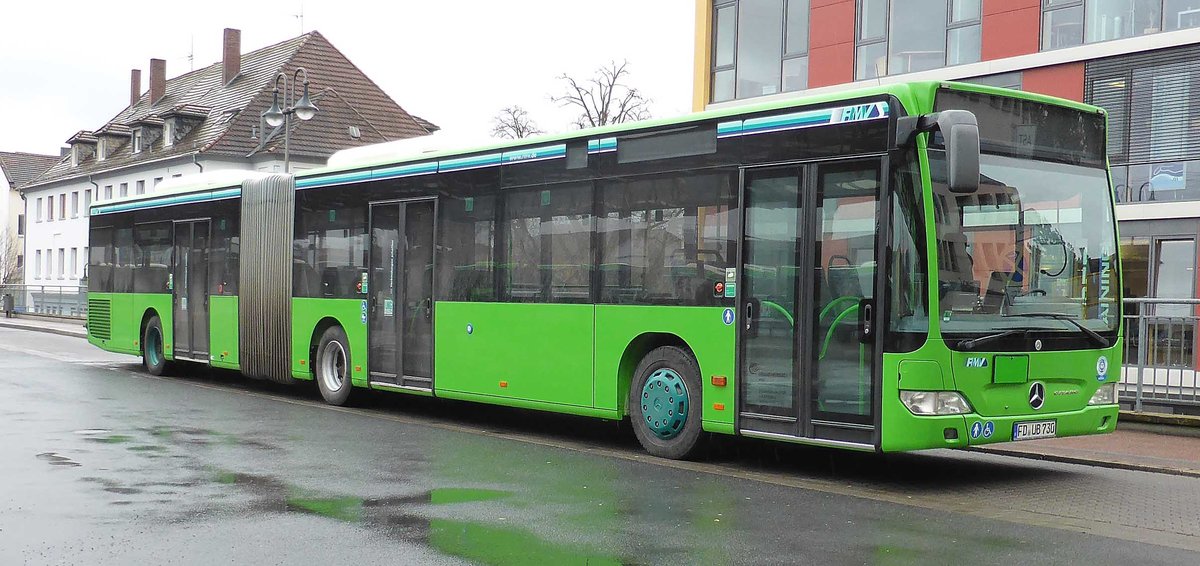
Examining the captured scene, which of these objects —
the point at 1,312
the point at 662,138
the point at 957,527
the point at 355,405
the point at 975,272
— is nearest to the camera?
the point at 957,527

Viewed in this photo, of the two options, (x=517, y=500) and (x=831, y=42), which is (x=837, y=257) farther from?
(x=831, y=42)

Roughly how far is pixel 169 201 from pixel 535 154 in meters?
9.82

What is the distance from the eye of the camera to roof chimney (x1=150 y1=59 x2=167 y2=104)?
244 ft

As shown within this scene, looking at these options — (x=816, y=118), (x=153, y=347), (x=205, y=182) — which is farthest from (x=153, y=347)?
(x=816, y=118)

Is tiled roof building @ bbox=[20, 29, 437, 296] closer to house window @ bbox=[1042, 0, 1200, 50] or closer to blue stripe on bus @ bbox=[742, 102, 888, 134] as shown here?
house window @ bbox=[1042, 0, 1200, 50]

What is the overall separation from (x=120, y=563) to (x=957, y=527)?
4892mm

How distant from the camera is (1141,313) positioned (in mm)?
14305

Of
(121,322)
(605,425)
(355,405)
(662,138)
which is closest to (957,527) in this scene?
(662,138)

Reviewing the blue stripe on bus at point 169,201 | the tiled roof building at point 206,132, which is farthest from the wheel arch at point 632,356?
the tiled roof building at point 206,132

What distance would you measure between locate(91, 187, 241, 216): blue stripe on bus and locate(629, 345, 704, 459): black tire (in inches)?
368

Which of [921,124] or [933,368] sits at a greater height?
[921,124]

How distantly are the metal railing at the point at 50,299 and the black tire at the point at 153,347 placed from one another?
93.4 feet

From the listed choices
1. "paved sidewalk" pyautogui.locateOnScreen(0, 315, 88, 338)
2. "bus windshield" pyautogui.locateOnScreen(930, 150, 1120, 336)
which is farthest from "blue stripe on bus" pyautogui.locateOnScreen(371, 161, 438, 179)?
"paved sidewalk" pyautogui.locateOnScreen(0, 315, 88, 338)

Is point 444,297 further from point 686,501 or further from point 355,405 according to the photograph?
point 686,501
